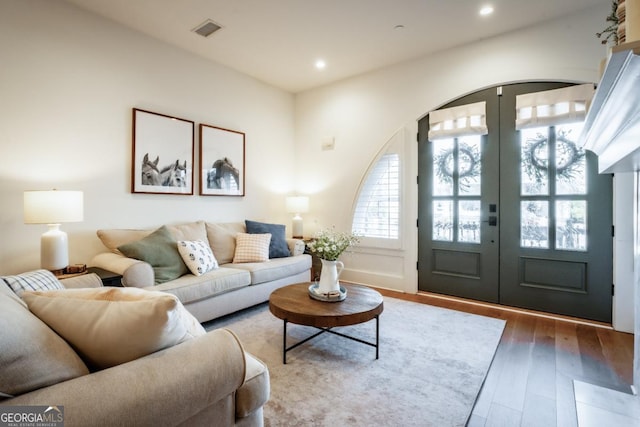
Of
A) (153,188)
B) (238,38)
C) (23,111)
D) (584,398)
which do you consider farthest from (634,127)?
Result: (23,111)

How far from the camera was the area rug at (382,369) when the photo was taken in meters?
1.75

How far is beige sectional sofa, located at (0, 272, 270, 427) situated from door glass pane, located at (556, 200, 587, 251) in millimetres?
3403

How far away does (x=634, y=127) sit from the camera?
4.17ft

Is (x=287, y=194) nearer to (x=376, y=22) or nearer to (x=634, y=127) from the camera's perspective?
(x=376, y=22)

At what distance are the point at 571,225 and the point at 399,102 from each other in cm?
244

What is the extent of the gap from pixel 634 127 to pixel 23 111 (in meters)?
4.13

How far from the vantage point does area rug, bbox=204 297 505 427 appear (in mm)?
1746

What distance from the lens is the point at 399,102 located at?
165 inches

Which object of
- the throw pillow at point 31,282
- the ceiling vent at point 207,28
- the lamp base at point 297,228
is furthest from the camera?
the lamp base at point 297,228

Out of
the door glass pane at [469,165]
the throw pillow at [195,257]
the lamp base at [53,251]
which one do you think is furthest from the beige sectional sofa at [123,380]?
the door glass pane at [469,165]

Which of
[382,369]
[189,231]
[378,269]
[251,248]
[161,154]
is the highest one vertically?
[161,154]

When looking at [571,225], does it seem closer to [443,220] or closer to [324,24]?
[443,220]

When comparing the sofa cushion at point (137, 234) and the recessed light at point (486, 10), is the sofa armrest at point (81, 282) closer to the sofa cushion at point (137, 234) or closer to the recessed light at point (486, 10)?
the sofa cushion at point (137, 234)

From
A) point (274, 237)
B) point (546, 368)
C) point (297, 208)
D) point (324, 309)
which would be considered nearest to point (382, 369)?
point (324, 309)
